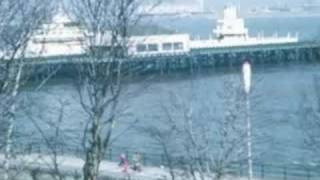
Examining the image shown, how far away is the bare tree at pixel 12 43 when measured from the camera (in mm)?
6871

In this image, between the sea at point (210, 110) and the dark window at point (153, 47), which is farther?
the dark window at point (153, 47)

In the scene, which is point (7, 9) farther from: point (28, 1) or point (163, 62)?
point (163, 62)

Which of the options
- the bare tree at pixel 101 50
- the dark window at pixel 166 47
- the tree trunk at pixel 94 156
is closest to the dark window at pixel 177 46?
the dark window at pixel 166 47

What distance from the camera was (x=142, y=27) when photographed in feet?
26.8

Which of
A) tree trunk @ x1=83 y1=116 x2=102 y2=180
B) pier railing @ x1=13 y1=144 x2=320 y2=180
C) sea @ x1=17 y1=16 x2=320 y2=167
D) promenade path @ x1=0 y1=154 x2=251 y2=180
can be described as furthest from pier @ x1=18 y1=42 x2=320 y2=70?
tree trunk @ x1=83 y1=116 x2=102 y2=180

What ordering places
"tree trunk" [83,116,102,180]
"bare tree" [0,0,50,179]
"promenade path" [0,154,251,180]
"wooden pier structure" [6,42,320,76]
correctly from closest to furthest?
"tree trunk" [83,116,102,180]
"bare tree" [0,0,50,179]
"promenade path" [0,154,251,180]
"wooden pier structure" [6,42,320,76]

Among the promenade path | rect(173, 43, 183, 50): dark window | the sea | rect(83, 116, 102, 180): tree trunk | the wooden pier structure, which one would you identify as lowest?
the wooden pier structure

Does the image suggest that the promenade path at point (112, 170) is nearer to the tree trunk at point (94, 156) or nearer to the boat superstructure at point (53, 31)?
the boat superstructure at point (53, 31)

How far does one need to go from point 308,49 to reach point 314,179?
44.5m

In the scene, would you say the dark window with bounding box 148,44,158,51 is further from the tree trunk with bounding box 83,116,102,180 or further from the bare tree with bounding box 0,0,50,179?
the tree trunk with bounding box 83,116,102,180

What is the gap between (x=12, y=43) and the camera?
22.6 feet

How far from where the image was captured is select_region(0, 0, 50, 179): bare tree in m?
6.87

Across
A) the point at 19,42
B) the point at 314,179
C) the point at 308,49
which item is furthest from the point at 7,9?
the point at 308,49

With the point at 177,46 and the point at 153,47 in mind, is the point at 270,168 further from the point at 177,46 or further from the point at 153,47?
the point at 177,46
